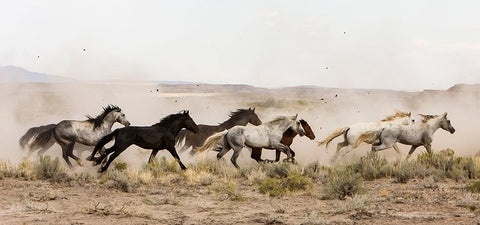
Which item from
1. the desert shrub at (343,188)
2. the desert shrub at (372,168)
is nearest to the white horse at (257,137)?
the desert shrub at (372,168)

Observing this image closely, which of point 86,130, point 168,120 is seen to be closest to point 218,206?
point 168,120

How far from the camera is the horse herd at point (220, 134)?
49.0ft

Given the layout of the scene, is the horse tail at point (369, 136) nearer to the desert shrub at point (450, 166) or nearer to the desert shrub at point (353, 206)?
the desert shrub at point (450, 166)

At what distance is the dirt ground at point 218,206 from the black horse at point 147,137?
4.34ft

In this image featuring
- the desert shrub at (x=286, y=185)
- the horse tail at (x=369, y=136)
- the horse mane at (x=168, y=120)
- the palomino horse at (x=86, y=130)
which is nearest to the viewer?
the desert shrub at (x=286, y=185)

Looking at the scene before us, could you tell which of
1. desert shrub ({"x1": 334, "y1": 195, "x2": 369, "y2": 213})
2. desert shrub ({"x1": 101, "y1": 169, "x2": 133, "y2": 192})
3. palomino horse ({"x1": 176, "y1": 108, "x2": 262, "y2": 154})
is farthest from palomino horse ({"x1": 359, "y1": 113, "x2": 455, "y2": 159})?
desert shrub ({"x1": 101, "y1": 169, "x2": 133, "y2": 192})

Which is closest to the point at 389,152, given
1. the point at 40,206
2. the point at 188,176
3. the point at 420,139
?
the point at 420,139

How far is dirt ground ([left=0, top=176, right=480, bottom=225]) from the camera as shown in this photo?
964cm

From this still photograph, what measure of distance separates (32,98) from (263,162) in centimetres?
4464

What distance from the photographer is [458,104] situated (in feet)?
121

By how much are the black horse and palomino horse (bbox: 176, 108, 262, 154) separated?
318cm

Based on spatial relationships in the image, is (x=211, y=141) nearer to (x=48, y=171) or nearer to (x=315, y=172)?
(x=315, y=172)

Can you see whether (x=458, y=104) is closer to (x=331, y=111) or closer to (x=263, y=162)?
(x=331, y=111)

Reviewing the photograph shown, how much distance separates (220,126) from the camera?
19.1 m
